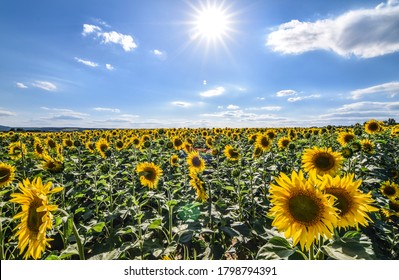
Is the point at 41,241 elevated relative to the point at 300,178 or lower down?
lower down

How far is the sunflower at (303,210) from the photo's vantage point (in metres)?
2.03

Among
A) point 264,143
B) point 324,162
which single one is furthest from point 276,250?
point 264,143

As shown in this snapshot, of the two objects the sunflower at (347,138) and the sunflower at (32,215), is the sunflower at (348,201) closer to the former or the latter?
the sunflower at (32,215)

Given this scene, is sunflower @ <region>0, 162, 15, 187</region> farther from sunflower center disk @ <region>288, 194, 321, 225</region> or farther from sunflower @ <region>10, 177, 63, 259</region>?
sunflower center disk @ <region>288, 194, 321, 225</region>

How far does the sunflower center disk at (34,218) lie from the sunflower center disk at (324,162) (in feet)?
12.5

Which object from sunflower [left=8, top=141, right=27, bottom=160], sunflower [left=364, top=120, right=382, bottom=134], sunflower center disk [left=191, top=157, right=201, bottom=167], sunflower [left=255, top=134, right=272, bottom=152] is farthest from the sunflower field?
sunflower [left=364, top=120, right=382, bottom=134]

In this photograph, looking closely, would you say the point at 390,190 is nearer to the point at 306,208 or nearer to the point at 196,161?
the point at 196,161

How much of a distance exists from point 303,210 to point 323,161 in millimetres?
2275

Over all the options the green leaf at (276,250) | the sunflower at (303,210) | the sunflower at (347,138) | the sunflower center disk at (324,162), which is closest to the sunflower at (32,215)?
the green leaf at (276,250)

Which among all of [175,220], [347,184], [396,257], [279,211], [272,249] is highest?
[347,184]
